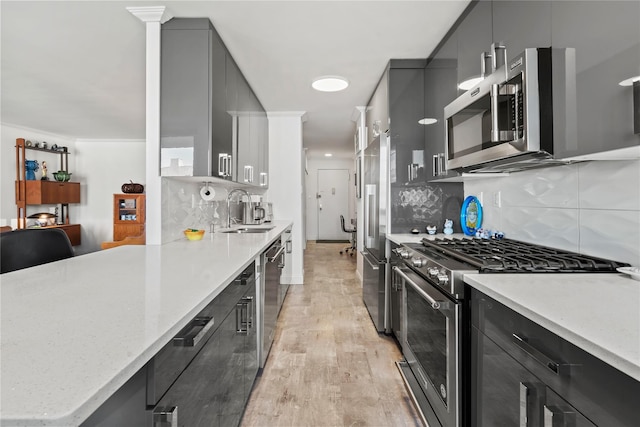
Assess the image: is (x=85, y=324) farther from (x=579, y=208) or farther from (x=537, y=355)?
(x=579, y=208)

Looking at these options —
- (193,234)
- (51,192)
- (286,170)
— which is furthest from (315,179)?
(193,234)

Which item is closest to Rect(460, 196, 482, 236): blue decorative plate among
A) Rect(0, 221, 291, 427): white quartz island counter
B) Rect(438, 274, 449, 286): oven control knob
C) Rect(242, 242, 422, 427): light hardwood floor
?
Rect(242, 242, 422, 427): light hardwood floor

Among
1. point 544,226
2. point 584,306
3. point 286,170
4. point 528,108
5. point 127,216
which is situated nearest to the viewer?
point 584,306

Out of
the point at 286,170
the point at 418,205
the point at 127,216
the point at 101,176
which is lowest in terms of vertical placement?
the point at 127,216

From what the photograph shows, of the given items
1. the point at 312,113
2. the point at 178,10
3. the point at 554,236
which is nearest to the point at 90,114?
the point at 312,113

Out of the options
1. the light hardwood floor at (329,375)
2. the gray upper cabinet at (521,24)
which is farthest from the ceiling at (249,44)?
the light hardwood floor at (329,375)

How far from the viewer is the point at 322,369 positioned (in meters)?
2.15

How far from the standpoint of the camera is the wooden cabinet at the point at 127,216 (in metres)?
6.28

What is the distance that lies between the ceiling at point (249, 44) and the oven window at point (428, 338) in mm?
1787

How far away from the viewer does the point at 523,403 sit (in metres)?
0.86

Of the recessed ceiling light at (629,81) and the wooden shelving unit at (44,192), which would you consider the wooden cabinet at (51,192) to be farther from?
the recessed ceiling light at (629,81)

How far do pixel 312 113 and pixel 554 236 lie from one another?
11.4 feet

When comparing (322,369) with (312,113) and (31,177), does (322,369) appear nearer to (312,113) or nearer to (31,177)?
(312,113)

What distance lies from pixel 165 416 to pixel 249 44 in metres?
2.47
